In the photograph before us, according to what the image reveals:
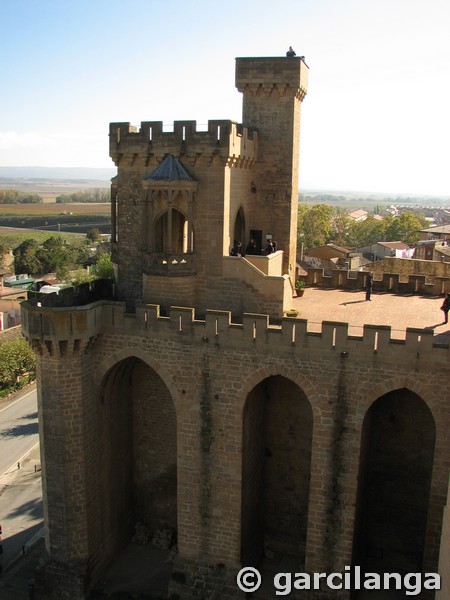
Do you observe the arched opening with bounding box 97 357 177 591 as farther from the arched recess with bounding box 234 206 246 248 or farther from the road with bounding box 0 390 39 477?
the road with bounding box 0 390 39 477

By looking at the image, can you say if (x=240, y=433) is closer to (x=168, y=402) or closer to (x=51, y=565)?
A: (x=168, y=402)

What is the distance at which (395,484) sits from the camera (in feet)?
78.4

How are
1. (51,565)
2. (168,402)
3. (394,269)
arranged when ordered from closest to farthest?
(51,565), (168,402), (394,269)

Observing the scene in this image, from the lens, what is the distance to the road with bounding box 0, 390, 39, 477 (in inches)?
1542

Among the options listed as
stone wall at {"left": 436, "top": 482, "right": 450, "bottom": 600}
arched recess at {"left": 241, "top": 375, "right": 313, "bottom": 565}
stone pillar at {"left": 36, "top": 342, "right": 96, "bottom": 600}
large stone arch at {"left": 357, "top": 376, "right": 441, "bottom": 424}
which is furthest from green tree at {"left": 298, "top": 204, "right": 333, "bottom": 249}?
stone wall at {"left": 436, "top": 482, "right": 450, "bottom": 600}

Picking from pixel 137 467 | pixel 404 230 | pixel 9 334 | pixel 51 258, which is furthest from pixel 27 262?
pixel 137 467

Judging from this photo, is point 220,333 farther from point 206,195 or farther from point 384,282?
point 384,282

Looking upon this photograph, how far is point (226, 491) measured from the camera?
73.8ft

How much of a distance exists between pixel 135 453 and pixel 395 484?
36.5 ft

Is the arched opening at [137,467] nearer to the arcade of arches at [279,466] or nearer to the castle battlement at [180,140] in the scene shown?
the arcade of arches at [279,466]

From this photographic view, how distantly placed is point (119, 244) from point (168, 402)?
23.2 feet

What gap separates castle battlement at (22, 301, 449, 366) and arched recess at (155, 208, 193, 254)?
132 inches

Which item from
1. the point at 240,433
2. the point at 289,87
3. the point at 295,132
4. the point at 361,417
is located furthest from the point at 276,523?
the point at 289,87

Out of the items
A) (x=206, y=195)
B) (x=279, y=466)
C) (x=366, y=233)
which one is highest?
(x=206, y=195)
